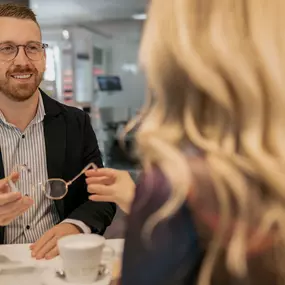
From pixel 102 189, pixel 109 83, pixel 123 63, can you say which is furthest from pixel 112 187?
pixel 123 63

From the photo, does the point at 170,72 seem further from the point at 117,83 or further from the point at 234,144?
the point at 117,83

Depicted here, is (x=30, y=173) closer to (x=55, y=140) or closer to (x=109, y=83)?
(x=55, y=140)

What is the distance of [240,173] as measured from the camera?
2.00 feet

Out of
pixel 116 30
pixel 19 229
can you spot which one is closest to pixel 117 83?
pixel 116 30

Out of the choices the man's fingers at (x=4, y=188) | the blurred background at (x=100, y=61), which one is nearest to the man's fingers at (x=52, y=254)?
the man's fingers at (x=4, y=188)

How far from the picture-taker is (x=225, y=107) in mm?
619

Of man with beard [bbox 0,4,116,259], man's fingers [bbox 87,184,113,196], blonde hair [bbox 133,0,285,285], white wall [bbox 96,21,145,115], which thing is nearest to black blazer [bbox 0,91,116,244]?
man with beard [bbox 0,4,116,259]

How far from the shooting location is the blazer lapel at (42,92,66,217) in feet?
6.07

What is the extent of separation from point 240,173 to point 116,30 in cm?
825

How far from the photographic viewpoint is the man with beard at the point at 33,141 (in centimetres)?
176

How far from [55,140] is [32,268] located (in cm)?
69

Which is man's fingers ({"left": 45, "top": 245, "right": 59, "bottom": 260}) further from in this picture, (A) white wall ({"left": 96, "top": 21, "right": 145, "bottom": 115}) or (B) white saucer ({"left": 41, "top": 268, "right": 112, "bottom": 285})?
(A) white wall ({"left": 96, "top": 21, "right": 145, "bottom": 115})

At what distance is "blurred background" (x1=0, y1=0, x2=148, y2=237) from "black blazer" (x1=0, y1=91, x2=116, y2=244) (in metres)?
5.62

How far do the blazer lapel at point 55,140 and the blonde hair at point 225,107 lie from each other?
124cm
